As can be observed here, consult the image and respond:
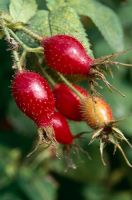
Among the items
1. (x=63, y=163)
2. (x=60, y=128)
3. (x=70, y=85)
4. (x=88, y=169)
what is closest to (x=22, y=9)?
A: (x=70, y=85)

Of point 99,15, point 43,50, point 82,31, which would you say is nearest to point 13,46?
point 43,50

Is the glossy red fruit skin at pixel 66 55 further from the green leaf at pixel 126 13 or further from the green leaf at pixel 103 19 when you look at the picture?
the green leaf at pixel 126 13

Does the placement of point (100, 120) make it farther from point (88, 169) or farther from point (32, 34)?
point (88, 169)

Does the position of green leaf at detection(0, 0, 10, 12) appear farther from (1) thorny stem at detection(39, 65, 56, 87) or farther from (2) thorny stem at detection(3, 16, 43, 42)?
(1) thorny stem at detection(39, 65, 56, 87)

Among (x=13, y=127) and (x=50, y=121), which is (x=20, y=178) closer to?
(x=13, y=127)

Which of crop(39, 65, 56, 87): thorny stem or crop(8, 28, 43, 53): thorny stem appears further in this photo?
crop(39, 65, 56, 87): thorny stem

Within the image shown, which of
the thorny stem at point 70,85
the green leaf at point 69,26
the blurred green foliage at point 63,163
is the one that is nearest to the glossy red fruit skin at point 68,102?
the thorny stem at point 70,85

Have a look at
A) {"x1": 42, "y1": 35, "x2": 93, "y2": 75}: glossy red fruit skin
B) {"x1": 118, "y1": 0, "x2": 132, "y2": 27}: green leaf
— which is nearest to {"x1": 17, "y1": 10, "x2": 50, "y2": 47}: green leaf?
{"x1": 42, "y1": 35, "x2": 93, "y2": 75}: glossy red fruit skin
